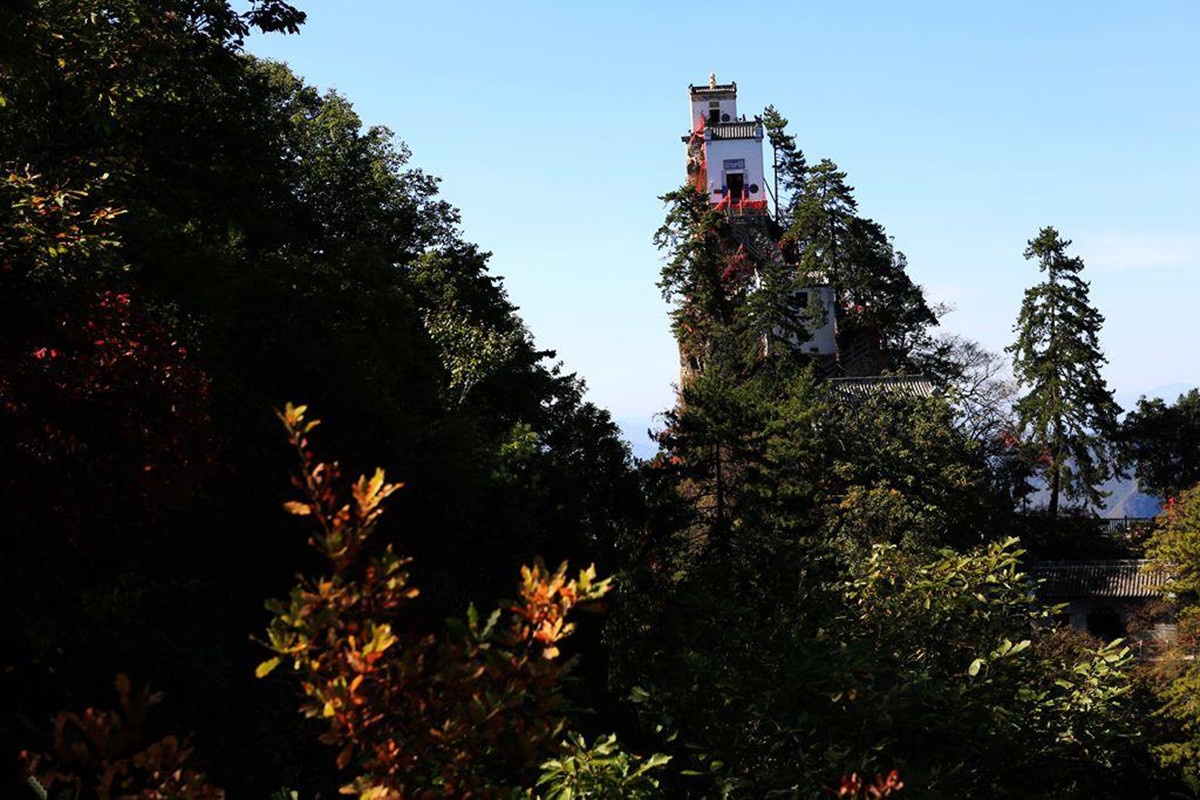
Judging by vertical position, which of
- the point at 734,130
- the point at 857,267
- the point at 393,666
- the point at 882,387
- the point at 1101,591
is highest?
the point at 734,130

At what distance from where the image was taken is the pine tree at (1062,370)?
183ft

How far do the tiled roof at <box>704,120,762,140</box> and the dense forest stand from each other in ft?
131

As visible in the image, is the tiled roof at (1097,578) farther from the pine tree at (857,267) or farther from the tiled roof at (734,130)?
the tiled roof at (734,130)

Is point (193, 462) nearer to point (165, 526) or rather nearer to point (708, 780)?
point (165, 526)

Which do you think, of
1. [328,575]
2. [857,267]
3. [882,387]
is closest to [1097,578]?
[882,387]

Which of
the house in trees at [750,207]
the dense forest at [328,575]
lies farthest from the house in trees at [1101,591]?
the dense forest at [328,575]

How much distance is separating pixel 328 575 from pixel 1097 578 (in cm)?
4400

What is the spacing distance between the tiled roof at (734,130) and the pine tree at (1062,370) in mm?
16697

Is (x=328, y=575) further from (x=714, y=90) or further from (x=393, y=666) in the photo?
(x=714, y=90)

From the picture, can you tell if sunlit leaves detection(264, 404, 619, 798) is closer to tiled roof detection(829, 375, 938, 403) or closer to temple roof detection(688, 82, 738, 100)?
tiled roof detection(829, 375, 938, 403)

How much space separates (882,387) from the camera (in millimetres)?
50438

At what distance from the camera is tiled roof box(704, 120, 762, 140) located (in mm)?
64750

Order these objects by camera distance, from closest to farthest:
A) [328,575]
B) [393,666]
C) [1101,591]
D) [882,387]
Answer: [393,666] < [328,575] < [1101,591] < [882,387]

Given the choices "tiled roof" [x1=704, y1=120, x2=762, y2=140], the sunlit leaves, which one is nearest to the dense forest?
the sunlit leaves
